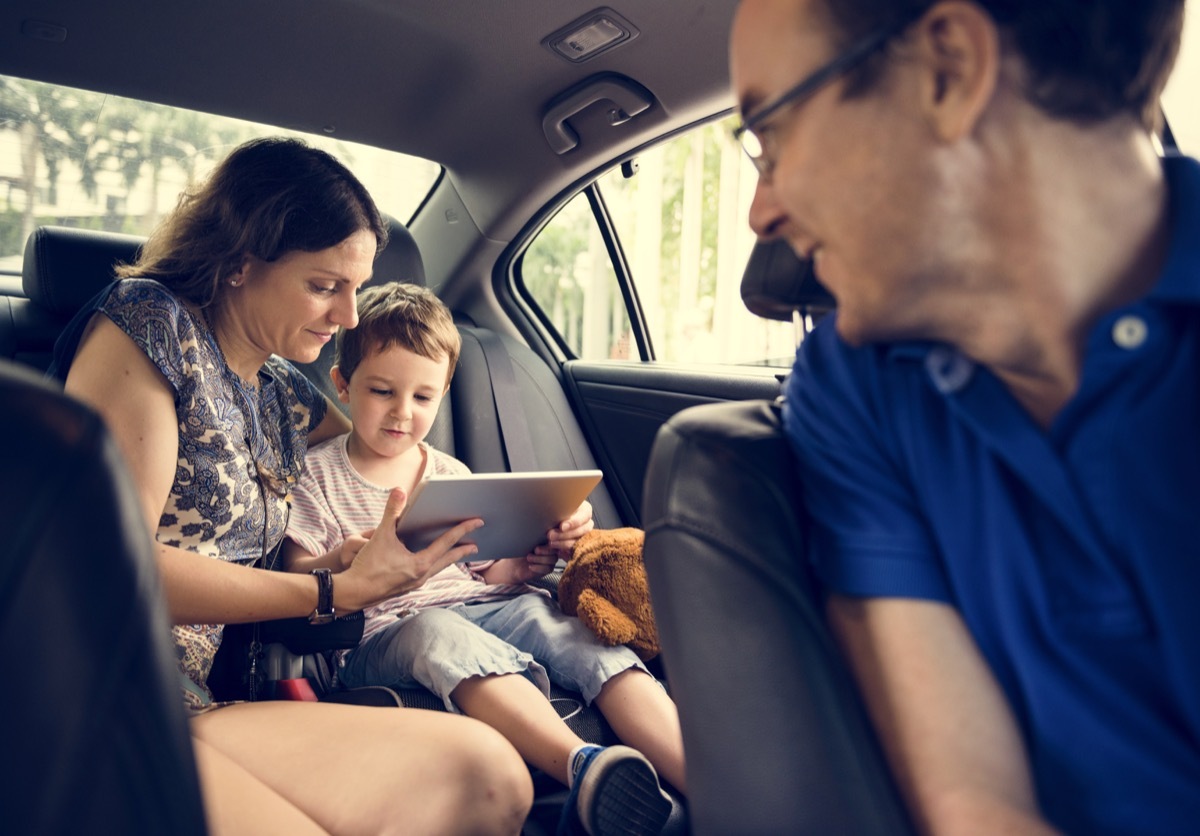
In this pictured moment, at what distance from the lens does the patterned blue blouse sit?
5.22 feet

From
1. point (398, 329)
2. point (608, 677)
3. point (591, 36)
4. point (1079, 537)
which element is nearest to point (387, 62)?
point (591, 36)

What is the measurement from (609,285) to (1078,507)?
2.51 m

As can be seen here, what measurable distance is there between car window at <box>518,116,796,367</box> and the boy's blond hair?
0.86 meters

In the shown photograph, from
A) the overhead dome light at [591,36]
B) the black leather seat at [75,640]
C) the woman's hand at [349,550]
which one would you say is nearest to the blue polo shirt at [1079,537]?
the black leather seat at [75,640]

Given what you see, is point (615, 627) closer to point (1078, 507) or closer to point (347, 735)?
point (347, 735)

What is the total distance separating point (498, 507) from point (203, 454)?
1.75 feet

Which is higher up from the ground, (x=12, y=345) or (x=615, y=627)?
(x=12, y=345)

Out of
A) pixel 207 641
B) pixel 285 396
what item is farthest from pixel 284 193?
pixel 207 641

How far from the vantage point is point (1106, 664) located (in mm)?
886

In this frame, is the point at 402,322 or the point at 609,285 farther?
the point at 609,285

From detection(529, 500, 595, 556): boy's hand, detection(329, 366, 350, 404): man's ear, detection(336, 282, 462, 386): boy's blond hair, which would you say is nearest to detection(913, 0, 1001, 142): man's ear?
detection(529, 500, 595, 556): boy's hand

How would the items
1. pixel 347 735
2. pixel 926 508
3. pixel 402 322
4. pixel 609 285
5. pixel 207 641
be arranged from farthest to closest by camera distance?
pixel 609 285 < pixel 402 322 < pixel 207 641 < pixel 347 735 < pixel 926 508

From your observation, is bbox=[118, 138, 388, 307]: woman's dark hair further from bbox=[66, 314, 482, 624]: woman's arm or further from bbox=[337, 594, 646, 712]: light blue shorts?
bbox=[337, 594, 646, 712]: light blue shorts

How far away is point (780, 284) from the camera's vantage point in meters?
1.27
